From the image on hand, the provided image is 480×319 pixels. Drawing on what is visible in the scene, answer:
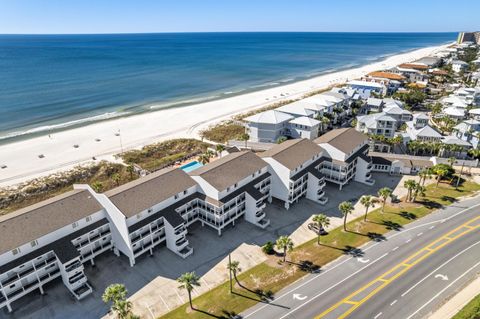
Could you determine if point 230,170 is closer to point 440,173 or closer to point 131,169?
point 131,169

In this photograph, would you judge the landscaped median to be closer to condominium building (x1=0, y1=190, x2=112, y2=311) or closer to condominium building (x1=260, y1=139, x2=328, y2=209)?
condominium building (x1=260, y1=139, x2=328, y2=209)

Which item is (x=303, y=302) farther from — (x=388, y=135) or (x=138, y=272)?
(x=388, y=135)

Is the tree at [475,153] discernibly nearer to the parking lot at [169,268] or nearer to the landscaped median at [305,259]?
the landscaped median at [305,259]

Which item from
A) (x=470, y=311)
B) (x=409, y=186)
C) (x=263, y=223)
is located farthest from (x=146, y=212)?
(x=409, y=186)

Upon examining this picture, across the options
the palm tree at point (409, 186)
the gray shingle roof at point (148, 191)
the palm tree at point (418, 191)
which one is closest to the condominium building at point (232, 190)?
the gray shingle roof at point (148, 191)

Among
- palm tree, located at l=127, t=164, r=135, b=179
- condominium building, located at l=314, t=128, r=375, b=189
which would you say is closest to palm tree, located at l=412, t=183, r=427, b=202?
condominium building, located at l=314, t=128, r=375, b=189

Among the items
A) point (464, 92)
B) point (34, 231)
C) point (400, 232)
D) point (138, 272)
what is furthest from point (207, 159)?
point (464, 92)

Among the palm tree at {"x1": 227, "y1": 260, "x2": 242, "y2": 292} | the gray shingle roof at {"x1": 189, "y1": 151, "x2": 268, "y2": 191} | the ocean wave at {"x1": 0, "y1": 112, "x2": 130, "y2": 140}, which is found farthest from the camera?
the ocean wave at {"x1": 0, "y1": 112, "x2": 130, "y2": 140}
